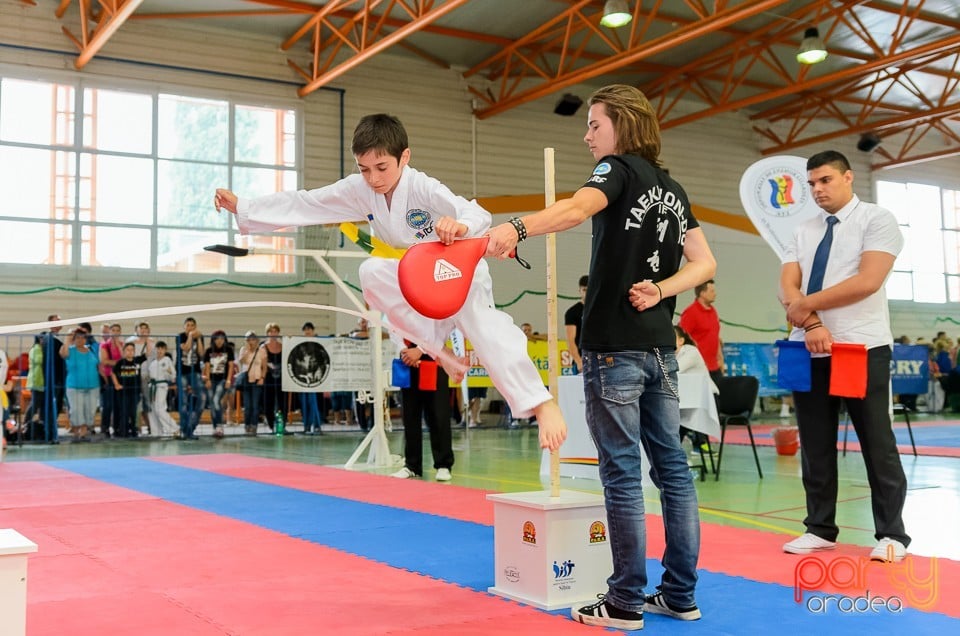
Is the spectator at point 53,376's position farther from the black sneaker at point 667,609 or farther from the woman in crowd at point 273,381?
the black sneaker at point 667,609

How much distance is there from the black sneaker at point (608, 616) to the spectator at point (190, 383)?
32.6 ft

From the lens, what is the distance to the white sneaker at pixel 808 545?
12.8 feet

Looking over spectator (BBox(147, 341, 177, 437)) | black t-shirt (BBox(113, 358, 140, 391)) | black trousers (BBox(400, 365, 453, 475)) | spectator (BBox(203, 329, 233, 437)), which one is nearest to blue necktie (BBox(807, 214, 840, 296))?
black trousers (BBox(400, 365, 453, 475))

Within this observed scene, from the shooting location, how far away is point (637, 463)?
9.30 feet

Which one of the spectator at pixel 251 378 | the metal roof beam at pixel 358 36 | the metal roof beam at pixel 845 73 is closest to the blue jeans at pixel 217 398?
the spectator at pixel 251 378

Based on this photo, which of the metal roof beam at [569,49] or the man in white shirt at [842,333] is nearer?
the man in white shirt at [842,333]

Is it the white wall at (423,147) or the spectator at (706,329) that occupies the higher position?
the white wall at (423,147)

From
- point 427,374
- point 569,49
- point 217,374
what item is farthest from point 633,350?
point 569,49

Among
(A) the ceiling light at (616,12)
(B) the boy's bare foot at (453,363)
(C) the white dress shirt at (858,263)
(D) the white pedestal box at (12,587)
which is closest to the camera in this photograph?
(D) the white pedestal box at (12,587)

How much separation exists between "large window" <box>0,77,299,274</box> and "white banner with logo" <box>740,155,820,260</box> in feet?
34.2

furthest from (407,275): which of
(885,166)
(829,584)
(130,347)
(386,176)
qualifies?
(885,166)

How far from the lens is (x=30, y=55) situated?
1406 cm

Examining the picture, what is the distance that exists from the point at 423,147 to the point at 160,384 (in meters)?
7.44

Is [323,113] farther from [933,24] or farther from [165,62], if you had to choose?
[933,24]
